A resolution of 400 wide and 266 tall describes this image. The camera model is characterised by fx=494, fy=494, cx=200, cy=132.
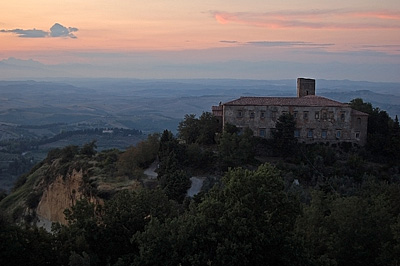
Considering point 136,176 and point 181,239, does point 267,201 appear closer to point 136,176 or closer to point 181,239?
point 181,239

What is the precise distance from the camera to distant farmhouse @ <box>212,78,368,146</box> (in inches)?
1555

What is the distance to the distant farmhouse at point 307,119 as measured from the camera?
130ft

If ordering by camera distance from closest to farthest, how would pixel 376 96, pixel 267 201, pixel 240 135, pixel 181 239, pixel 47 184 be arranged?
pixel 181 239 < pixel 267 201 < pixel 240 135 < pixel 47 184 < pixel 376 96

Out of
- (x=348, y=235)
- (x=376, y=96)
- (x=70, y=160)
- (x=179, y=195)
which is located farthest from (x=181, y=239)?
(x=376, y=96)

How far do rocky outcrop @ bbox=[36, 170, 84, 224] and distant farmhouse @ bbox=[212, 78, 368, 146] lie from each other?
12571 millimetres

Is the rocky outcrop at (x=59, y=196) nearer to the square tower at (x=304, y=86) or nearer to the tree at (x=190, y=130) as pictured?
the tree at (x=190, y=130)

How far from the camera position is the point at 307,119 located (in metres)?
39.6

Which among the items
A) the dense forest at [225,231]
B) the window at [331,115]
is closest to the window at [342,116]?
the window at [331,115]

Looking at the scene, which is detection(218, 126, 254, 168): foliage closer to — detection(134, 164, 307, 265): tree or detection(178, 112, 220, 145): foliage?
detection(178, 112, 220, 145): foliage

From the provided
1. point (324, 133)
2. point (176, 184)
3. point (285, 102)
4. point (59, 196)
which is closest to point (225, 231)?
point (176, 184)

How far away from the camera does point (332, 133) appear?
3975cm

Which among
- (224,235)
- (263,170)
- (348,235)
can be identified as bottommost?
(348,235)

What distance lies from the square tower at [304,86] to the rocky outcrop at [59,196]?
21.9 metres

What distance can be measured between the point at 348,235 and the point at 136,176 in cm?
1865
